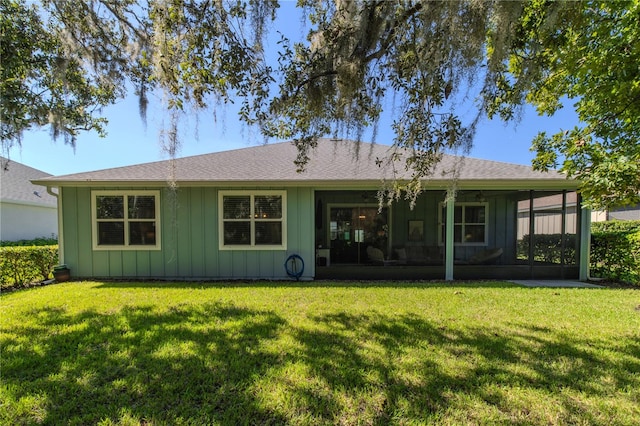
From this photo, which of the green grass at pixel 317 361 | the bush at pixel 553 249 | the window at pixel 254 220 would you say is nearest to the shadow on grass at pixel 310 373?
the green grass at pixel 317 361

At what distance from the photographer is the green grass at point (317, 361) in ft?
7.38

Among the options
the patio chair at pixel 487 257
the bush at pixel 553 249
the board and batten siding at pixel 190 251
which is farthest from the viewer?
the patio chair at pixel 487 257

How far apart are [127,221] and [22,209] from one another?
10.3m

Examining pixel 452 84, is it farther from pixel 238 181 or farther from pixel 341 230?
pixel 341 230

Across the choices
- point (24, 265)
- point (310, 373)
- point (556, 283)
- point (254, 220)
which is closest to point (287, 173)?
point (254, 220)

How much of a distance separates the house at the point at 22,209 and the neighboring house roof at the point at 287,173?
320 inches

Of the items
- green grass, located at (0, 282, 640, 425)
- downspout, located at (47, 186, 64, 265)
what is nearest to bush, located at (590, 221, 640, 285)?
green grass, located at (0, 282, 640, 425)

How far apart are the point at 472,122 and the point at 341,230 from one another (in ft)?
25.0

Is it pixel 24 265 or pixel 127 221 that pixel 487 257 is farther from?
pixel 24 265

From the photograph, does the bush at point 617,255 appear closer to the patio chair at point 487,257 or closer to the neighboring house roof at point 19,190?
the patio chair at point 487,257

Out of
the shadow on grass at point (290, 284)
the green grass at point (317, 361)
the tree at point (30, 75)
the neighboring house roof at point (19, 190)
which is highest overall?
the tree at point (30, 75)

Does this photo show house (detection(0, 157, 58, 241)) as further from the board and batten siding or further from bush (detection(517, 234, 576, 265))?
bush (detection(517, 234, 576, 265))

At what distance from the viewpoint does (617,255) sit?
7195 mm

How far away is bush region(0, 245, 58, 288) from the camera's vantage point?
6421 millimetres
